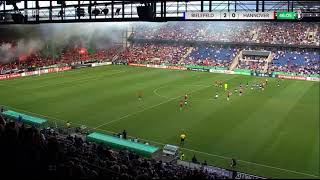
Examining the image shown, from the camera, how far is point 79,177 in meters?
8.15

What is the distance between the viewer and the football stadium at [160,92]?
14.0 m

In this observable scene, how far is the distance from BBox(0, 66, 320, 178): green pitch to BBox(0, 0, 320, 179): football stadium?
0.33 feet

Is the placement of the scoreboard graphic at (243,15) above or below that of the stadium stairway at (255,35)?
below

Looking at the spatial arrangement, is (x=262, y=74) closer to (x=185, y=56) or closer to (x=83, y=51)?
(x=185, y=56)

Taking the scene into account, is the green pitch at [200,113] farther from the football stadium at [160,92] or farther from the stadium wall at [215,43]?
the stadium wall at [215,43]

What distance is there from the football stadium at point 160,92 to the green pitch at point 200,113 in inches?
3.9

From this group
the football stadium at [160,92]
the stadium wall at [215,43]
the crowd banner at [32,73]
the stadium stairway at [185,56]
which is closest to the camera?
the football stadium at [160,92]

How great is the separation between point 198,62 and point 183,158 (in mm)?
43898

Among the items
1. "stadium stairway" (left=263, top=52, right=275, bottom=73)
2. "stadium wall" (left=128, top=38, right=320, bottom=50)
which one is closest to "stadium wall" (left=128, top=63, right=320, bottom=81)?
"stadium stairway" (left=263, top=52, right=275, bottom=73)

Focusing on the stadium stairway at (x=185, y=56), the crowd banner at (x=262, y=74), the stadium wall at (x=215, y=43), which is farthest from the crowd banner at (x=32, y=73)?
the crowd banner at (x=262, y=74)

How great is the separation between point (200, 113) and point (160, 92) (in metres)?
9.82

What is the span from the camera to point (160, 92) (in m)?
38.4

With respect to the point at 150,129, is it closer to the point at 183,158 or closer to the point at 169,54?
the point at 183,158

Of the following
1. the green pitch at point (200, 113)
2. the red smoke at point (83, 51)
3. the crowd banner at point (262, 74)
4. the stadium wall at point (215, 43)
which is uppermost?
the stadium wall at point (215, 43)
